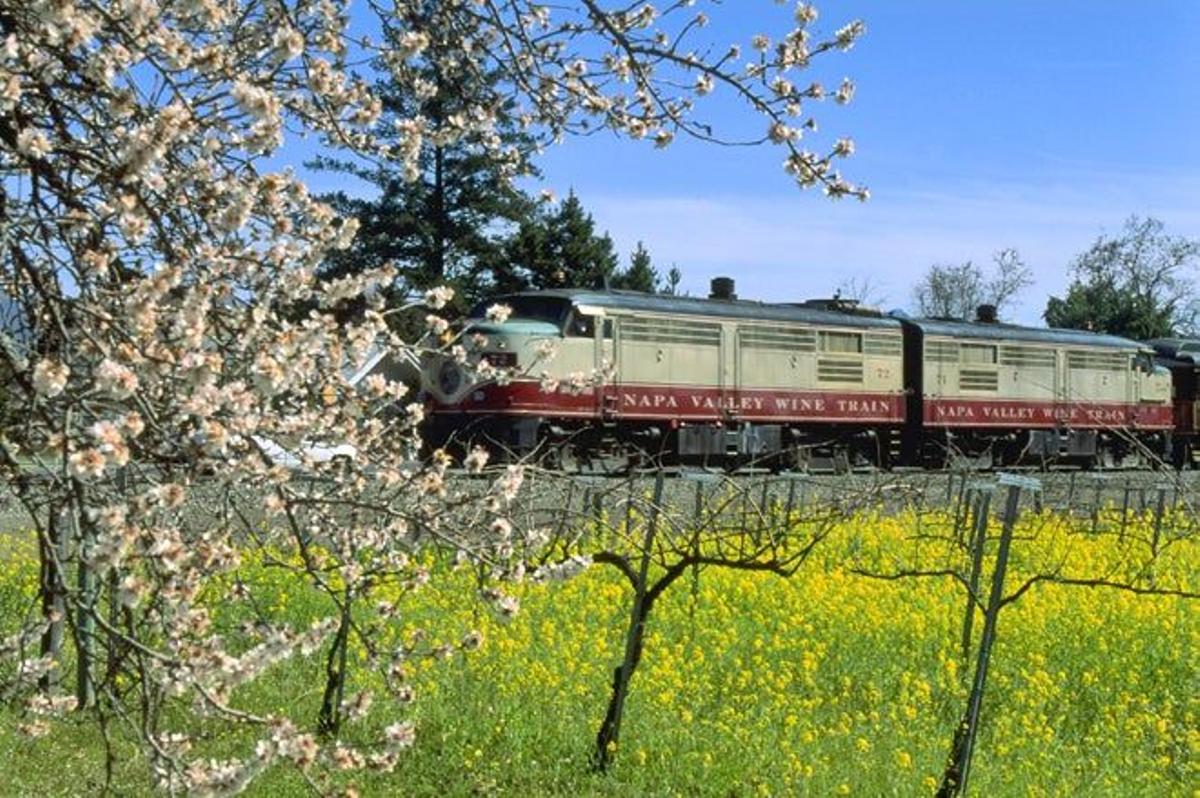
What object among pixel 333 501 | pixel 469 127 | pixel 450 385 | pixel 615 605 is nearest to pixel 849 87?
pixel 469 127

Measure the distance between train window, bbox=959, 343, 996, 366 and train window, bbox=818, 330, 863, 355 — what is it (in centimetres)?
282

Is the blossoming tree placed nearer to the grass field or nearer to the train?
the grass field

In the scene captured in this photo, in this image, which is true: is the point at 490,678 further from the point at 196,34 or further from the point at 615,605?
the point at 196,34

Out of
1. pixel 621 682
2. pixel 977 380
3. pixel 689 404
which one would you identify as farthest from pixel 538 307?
pixel 621 682

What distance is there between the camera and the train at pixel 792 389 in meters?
21.6

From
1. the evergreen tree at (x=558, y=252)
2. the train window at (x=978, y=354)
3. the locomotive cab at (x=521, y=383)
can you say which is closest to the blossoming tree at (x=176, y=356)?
the locomotive cab at (x=521, y=383)

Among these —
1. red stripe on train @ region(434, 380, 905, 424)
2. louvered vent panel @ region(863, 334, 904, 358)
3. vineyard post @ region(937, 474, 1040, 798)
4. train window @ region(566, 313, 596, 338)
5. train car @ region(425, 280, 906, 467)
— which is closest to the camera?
vineyard post @ region(937, 474, 1040, 798)

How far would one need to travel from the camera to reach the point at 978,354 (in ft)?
94.0

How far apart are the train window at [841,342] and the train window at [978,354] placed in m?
2.82

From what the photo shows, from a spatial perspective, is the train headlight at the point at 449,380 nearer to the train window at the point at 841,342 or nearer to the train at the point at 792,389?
the train at the point at 792,389

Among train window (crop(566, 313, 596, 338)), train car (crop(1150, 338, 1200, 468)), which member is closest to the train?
train window (crop(566, 313, 596, 338))

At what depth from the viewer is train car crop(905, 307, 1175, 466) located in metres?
27.8

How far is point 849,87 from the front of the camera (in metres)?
6.80

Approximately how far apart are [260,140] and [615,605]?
702cm
